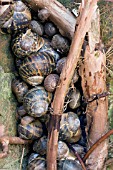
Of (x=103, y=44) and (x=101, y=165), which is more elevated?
(x=103, y=44)

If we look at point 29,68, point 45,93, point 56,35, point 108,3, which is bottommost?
point 45,93

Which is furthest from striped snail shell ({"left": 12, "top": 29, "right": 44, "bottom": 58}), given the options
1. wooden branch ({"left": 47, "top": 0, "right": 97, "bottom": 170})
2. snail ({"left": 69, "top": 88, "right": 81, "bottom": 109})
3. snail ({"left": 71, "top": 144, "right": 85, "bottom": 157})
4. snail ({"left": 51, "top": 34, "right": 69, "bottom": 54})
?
snail ({"left": 71, "top": 144, "right": 85, "bottom": 157})

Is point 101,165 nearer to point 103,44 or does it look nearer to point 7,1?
point 103,44

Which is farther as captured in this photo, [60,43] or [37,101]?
[60,43]

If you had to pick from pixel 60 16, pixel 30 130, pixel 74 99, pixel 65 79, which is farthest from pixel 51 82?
pixel 60 16

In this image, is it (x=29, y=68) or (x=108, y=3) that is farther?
(x=108, y=3)

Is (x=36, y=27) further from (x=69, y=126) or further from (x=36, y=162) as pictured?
(x=36, y=162)

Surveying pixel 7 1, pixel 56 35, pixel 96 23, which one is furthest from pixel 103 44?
pixel 7 1

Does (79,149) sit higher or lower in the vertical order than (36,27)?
lower
